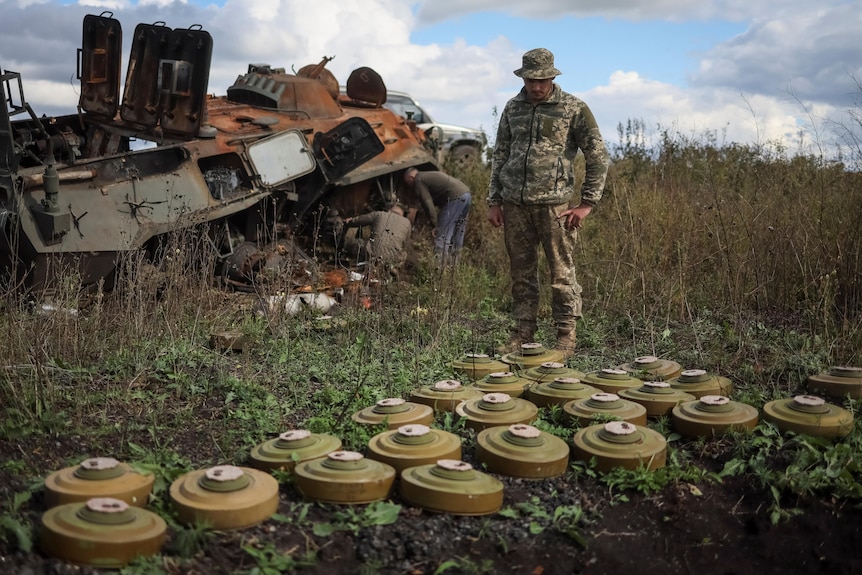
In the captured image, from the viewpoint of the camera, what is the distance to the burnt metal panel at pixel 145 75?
8406mm

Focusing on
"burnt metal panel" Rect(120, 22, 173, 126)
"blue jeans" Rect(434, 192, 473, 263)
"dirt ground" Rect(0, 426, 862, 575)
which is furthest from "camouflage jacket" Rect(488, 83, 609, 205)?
"burnt metal panel" Rect(120, 22, 173, 126)

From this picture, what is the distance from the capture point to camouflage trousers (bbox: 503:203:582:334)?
628cm

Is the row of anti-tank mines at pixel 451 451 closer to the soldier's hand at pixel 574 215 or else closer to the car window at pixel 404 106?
the soldier's hand at pixel 574 215

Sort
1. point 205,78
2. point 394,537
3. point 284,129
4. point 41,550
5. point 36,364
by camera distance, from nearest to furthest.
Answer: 1. point 41,550
2. point 394,537
3. point 36,364
4. point 205,78
5. point 284,129

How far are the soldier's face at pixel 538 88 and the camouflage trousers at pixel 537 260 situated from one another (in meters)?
0.76

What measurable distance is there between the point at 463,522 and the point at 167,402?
A: 2.16 metres

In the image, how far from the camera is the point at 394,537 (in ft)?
11.1

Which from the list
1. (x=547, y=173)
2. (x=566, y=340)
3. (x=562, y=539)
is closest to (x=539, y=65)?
(x=547, y=173)

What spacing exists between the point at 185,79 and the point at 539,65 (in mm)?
3832

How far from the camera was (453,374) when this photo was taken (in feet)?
18.8

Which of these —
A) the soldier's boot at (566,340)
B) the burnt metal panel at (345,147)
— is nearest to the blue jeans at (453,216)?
the burnt metal panel at (345,147)

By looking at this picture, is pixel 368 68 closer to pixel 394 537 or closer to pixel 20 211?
pixel 20 211

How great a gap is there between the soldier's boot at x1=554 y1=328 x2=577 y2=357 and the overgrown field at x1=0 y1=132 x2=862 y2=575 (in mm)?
158

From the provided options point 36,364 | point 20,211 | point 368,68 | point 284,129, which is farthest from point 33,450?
point 368,68
